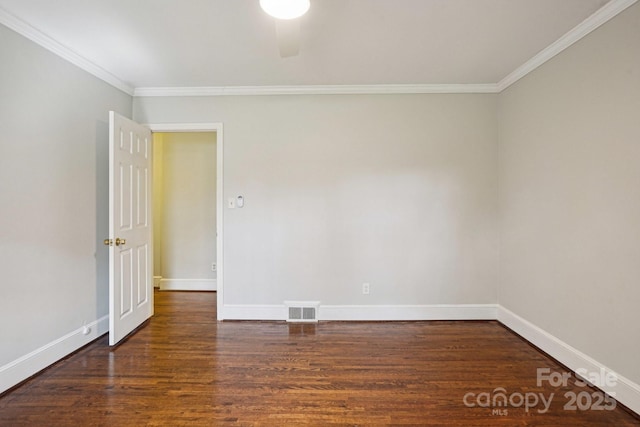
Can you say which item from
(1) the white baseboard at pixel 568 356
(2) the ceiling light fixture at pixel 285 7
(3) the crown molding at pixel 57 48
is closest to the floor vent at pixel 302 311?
(1) the white baseboard at pixel 568 356

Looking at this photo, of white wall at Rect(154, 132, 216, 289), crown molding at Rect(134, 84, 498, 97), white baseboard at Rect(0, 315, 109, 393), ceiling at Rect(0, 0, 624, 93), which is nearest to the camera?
ceiling at Rect(0, 0, 624, 93)

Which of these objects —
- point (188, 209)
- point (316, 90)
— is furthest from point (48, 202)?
point (316, 90)

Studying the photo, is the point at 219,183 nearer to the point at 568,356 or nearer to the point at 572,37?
the point at 572,37

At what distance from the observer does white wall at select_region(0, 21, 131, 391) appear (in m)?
2.07

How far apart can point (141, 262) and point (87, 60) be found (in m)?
1.92

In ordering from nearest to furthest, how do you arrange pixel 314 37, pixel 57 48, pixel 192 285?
pixel 314 37, pixel 57 48, pixel 192 285

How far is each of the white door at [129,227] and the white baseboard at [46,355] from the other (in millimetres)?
245

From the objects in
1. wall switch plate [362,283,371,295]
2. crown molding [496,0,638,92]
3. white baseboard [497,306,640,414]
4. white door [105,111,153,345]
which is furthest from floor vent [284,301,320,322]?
crown molding [496,0,638,92]

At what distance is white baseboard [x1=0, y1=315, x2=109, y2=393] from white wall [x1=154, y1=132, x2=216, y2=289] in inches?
64.4

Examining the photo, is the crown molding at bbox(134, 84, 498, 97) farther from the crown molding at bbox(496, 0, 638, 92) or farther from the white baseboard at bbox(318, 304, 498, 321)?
the white baseboard at bbox(318, 304, 498, 321)

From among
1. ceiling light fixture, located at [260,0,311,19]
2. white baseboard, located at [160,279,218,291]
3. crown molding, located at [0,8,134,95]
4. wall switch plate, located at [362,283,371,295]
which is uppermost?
crown molding, located at [0,8,134,95]

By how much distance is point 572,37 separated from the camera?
7.38 feet

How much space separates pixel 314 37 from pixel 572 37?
6.25 ft

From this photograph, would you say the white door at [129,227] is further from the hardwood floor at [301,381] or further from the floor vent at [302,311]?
the floor vent at [302,311]
